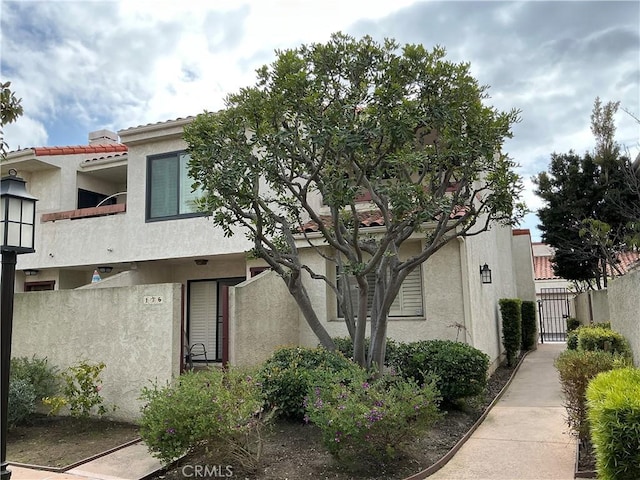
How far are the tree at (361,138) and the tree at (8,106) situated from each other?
9.24 feet

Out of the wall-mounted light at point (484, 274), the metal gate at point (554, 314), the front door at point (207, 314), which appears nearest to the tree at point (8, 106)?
the front door at point (207, 314)

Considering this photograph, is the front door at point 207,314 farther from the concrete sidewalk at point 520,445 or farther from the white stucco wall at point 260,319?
the concrete sidewalk at point 520,445

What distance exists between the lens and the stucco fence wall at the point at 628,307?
27.6 feet

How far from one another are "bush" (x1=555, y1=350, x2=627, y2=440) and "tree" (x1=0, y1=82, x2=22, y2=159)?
318 inches

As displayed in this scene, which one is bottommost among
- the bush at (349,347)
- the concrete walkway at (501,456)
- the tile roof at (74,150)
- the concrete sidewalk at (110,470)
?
the concrete sidewalk at (110,470)

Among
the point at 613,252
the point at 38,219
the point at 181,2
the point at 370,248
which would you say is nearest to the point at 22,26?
the point at 181,2

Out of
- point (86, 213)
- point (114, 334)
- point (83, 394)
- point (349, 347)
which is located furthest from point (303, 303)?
point (86, 213)

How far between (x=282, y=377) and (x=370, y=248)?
9.36ft

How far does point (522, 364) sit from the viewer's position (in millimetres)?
16109

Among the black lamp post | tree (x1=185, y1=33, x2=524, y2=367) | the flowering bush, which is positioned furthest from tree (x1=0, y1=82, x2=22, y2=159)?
the flowering bush

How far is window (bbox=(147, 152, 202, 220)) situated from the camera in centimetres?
1440

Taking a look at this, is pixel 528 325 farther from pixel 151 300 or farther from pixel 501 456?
pixel 151 300

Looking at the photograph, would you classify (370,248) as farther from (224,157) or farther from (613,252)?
(613,252)
